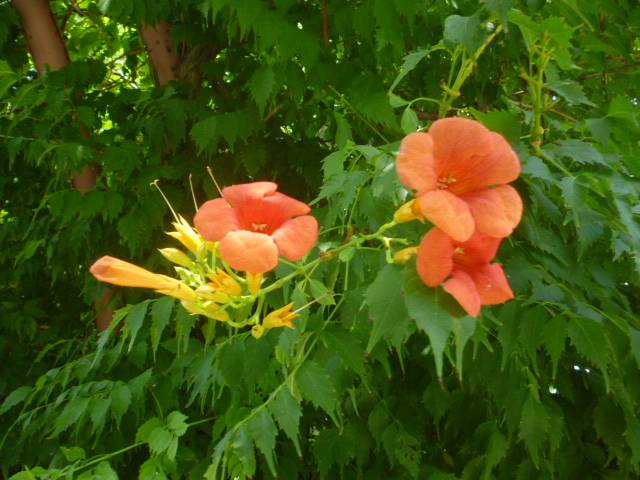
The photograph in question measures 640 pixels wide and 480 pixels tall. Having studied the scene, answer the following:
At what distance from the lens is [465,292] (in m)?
0.82

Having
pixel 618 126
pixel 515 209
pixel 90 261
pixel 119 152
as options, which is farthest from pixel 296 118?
pixel 515 209

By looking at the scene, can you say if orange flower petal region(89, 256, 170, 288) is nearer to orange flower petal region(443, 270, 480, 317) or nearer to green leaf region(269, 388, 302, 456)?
green leaf region(269, 388, 302, 456)

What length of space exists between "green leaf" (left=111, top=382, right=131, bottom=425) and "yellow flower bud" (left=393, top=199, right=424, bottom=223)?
1429 mm

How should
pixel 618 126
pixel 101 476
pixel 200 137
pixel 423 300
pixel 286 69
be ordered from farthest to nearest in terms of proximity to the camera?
pixel 200 137 → pixel 286 69 → pixel 101 476 → pixel 618 126 → pixel 423 300

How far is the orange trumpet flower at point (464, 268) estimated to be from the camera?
82cm

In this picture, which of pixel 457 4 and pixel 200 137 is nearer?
pixel 457 4

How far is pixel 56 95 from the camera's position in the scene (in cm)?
262

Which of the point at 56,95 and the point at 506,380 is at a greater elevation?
the point at 56,95

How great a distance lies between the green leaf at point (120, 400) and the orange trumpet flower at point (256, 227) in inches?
50.9

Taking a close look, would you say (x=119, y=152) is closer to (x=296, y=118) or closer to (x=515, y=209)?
(x=296, y=118)

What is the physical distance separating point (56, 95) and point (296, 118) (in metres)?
0.94

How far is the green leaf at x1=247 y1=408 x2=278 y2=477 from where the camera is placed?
1.47 meters

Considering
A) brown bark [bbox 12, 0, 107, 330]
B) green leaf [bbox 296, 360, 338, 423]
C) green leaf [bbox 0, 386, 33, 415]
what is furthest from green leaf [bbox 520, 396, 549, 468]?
brown bark [bbox 12, 0, 107, 330]

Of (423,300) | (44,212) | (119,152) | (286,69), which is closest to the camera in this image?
(423,300)
